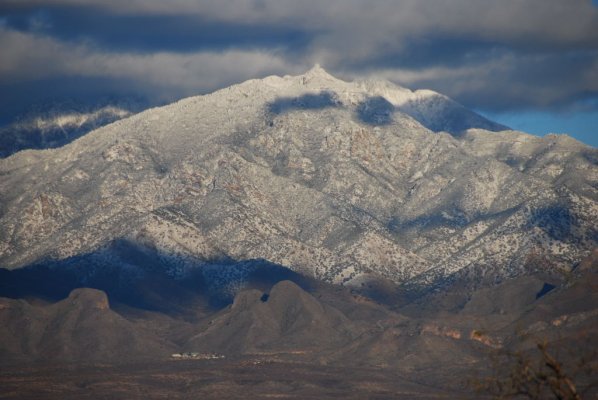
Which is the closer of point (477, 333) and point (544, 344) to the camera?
point (544, 344)

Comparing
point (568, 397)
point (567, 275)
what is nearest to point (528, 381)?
point (568, 397)

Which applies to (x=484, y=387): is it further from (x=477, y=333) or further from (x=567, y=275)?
(x=567, y=275)

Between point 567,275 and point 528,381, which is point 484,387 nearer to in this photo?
point 528,381

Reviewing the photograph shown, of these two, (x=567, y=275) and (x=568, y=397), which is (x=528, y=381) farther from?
(x=567, y=275)

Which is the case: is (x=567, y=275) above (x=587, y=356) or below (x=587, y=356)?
above

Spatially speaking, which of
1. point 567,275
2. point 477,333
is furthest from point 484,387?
point 567,275

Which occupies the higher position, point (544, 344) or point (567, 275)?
point (567, 275)

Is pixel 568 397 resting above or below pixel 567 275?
below

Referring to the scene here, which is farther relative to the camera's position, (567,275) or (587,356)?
(567,275)
